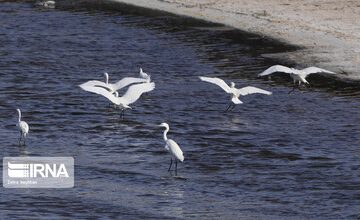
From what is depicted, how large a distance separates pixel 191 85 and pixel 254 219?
13793 millimetres

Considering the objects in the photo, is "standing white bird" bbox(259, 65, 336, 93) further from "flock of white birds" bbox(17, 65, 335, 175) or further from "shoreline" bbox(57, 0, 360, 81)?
"shoreline" bbox(57, 0, 360, 81)

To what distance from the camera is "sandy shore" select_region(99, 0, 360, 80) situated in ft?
114

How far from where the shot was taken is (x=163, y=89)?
105 feet

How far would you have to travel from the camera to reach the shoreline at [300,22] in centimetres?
3447

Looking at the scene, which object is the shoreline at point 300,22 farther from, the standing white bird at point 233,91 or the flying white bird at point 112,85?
the flying white bird at point 112,85

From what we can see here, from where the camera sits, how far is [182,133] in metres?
26.4

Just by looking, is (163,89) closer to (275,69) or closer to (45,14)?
(275,69)

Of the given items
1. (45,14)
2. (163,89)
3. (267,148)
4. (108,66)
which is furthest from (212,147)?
(45,14)

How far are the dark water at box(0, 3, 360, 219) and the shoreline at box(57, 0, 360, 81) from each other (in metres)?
0.81

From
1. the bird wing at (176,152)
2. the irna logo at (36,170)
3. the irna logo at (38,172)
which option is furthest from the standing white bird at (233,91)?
the irna logo at (36,170)

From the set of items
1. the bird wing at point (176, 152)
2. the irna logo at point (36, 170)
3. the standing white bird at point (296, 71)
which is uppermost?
the standing white bird at point (296, 71)

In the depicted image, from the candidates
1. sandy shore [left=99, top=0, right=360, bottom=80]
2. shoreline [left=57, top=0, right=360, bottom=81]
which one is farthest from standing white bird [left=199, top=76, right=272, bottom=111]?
sandy shore [left=99, top=0, right=360, bottom=80]

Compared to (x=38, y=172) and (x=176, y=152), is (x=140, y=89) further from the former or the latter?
(x=176, y=152)

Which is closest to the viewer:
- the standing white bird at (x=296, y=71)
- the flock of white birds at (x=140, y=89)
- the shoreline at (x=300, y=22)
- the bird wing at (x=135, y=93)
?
the flock of white birds at (x=140, y=89)
